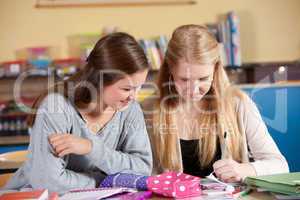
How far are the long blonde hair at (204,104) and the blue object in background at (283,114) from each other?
2.33ft

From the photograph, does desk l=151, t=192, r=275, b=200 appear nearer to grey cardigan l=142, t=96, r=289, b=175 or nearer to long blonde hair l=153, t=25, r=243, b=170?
grey cardigan l=142, t=96, r=289, b=175

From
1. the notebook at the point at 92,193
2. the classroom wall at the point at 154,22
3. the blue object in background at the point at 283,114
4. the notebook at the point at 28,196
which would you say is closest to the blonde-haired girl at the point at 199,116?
the notebook at the point at 92,193

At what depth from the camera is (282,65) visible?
3168 mm

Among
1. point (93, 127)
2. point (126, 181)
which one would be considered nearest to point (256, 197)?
→ point (126, 181)

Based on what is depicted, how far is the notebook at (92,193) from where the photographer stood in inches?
40.3

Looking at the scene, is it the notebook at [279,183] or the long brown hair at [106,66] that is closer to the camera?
the notebook at [279,183]

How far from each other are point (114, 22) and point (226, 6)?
0.87 metres

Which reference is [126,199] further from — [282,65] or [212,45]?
[282,65]

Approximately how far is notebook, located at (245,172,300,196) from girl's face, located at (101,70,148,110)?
1.37 feet

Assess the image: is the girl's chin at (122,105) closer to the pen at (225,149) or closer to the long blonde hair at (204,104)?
the long blonde hair at (204,104)

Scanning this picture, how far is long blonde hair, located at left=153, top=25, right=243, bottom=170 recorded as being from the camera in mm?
1424

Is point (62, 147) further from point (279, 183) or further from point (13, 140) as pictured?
point (13, 140)

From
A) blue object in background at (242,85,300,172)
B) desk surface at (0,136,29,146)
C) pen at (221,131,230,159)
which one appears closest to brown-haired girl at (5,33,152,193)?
pen at (221,131,230,159)

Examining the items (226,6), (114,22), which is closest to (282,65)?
(226,6)
